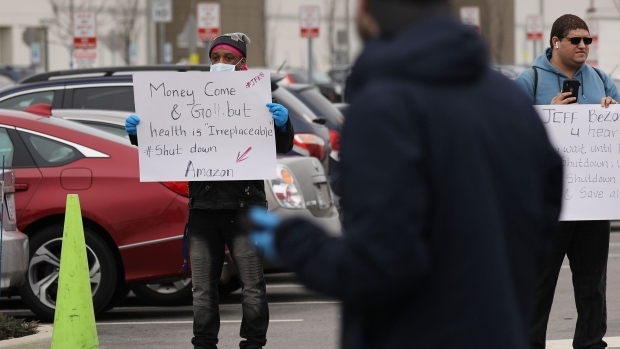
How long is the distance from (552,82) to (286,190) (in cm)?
351

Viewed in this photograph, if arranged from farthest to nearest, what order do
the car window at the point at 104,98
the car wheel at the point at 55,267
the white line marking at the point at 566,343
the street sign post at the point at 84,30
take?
the street sign post at the point at 84,30 → the car window at the point at 104,98 → the car wheel at the point at 55,267 → the white line marking at the point at 566,343

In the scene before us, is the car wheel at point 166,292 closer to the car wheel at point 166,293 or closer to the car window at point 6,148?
the car wheel at point 166,293

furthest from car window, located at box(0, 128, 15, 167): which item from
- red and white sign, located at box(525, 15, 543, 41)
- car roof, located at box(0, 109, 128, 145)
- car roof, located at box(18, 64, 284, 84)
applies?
red and white sign, located at box(525, 15, 543, 41)

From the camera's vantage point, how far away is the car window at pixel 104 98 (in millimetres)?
13055

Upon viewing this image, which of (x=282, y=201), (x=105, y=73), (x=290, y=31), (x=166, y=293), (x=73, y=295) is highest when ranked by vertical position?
(x=105, y=73)

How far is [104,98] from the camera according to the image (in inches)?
518

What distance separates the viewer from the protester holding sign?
6.89 meters

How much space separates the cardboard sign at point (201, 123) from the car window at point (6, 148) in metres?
2.56

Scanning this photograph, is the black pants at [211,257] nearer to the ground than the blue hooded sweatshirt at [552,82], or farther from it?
nearer to the ground

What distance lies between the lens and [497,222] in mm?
3027

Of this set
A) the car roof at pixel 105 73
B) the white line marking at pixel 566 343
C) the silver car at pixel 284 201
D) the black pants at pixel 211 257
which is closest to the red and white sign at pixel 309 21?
the car roof at pixel 105 73

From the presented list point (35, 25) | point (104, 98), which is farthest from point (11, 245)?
point (35, 25)

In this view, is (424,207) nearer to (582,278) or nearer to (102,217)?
(582,278)

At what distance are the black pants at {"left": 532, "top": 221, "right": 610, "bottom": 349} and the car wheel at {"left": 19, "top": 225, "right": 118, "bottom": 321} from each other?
11.1 feet
